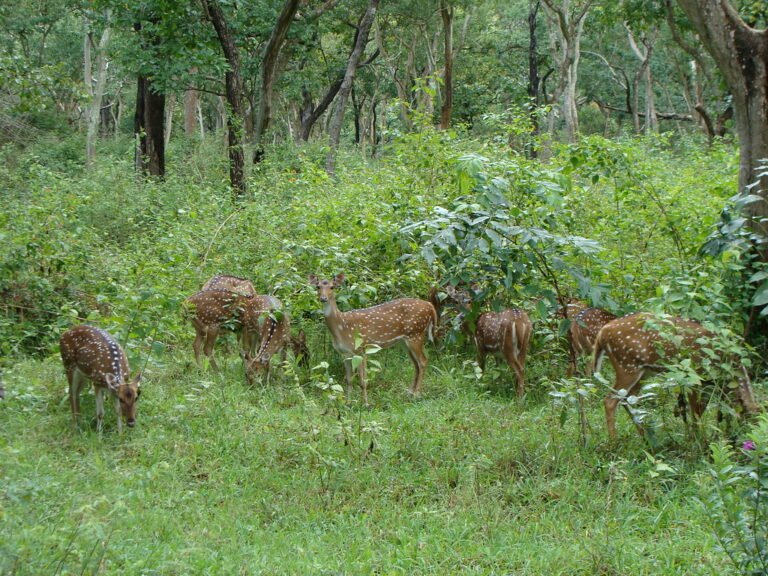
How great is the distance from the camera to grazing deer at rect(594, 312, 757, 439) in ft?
20.7

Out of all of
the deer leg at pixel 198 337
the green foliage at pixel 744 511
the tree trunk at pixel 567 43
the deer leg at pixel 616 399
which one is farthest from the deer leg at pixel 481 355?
the tree trunk at pixel 567 43

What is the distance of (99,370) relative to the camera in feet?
23.5

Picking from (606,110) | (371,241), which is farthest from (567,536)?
(606,110)

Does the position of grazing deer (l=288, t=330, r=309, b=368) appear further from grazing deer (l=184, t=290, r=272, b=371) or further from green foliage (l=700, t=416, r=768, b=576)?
green foliage (l=700, t=416, r=768, b=576)

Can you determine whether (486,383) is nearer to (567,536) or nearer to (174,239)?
(567,536)

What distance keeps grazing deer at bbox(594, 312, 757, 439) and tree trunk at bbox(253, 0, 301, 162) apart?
36.1 ft

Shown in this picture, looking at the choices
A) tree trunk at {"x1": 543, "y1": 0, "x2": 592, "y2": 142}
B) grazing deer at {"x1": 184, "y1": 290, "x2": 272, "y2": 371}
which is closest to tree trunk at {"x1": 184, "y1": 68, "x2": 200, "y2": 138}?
tree trunk at {"x1": 543, "y1": 0, "x2": 592, "y2": 142}

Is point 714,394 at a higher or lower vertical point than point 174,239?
lower

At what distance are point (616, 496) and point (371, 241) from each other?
15.6ft

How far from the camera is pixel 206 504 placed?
19.3 feet

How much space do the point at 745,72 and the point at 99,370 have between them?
6410 mm

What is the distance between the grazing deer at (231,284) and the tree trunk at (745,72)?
17.4ft

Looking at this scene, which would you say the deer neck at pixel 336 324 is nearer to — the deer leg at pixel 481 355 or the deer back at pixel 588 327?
the deer leg at pixel 481 355

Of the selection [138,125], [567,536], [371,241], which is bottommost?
[567,536]
